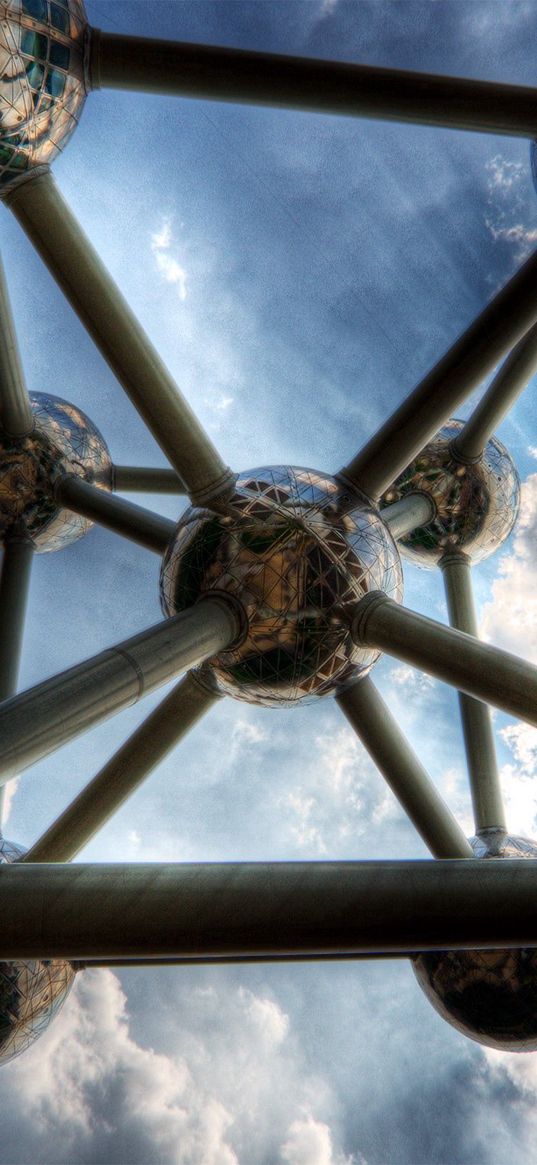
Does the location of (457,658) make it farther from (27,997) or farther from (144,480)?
(144,480)

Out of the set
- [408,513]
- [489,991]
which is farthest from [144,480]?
[489,991]

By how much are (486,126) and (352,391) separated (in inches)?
427

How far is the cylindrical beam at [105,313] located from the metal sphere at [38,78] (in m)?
0.24

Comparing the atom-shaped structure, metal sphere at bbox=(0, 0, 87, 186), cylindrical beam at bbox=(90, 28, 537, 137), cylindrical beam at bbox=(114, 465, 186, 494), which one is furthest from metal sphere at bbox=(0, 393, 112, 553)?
cylindrical beam at bbox=(90, 28, 537, 137)

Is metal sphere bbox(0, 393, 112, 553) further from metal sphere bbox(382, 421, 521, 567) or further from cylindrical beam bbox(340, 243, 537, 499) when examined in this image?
cylindrical beam bbox(340, 243, 537, 499)

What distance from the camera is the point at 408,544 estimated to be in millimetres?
11516

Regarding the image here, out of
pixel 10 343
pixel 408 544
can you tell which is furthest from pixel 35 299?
pixel 408 544

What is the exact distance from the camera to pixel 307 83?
6672 mm

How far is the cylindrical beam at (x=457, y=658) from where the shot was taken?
5414 millimetres

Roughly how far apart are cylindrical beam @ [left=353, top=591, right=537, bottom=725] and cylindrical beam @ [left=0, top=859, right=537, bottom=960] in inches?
50.2

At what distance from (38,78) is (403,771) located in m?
6.32

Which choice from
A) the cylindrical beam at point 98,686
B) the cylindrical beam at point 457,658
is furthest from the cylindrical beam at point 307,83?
the cylindrical beam at point 98,686

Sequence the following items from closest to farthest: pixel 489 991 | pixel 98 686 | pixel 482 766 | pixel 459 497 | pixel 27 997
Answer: pixel 98 686 → pixel 489 991 → pixel 27 997 → pixel 482 766 → pixel 459 497

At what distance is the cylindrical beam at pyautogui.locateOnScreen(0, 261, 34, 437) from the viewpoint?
8.61m
